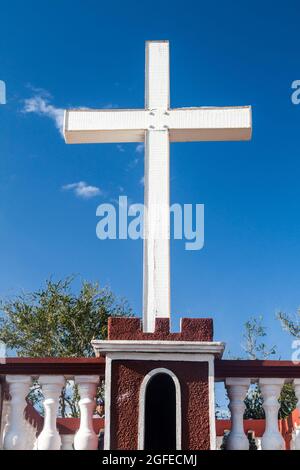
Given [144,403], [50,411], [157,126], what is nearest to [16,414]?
[50,411]

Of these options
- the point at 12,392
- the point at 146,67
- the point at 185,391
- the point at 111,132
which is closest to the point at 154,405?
the point at 185,391

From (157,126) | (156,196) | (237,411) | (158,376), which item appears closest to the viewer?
(237,411)

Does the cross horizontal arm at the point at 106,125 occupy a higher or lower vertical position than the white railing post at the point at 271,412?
higher

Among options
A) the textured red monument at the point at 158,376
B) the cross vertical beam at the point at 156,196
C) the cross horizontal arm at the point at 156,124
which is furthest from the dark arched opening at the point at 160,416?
the cross horizontal arm at the point at 156,124

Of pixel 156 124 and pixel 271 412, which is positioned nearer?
pixel 271 412

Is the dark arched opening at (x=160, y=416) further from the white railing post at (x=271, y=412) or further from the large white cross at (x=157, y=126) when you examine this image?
the large white cross at (x=157, y=126)

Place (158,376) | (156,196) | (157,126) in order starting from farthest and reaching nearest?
1. (157,126)
2. (156,196)
3. (158,376)

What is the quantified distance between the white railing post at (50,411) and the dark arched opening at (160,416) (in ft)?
2.86

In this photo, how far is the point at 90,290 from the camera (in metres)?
23.2

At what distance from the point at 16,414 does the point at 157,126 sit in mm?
4304

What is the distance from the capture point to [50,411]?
223 inches

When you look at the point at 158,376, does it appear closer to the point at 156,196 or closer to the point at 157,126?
the point at 156,196

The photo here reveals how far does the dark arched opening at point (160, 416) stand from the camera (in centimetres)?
611
